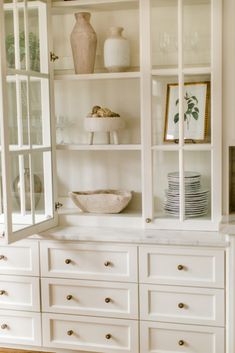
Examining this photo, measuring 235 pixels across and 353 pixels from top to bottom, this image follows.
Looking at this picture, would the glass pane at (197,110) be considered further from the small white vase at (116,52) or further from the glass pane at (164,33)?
the small white vase at (116,52)

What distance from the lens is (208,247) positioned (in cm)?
283

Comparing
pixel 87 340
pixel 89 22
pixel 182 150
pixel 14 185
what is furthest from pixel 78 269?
pixel 89 22

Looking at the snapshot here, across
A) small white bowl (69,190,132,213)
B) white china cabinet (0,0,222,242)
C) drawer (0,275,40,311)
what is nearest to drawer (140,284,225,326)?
white china cabinet (0,0,222,242)

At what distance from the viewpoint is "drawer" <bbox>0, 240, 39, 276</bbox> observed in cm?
310

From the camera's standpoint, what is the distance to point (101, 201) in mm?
3229

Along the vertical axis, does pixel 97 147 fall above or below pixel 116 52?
below

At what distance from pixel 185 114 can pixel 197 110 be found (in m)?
0.07

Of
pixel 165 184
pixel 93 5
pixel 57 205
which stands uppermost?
pixel 93 5

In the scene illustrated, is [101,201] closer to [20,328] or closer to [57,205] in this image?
[57,205]

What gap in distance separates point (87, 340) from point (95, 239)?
23.5 inches

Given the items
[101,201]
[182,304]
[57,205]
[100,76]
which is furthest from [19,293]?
[100,76]

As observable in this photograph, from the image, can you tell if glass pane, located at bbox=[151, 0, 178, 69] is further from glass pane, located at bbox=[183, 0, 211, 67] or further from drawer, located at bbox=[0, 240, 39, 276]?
drawer, located at bbox=[0, 240, 39, 276]

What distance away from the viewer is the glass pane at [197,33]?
9.65ft

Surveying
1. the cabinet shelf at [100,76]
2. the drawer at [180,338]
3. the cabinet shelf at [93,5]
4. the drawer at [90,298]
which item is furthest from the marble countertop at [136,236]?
the cabinet shelf at [93,5]
